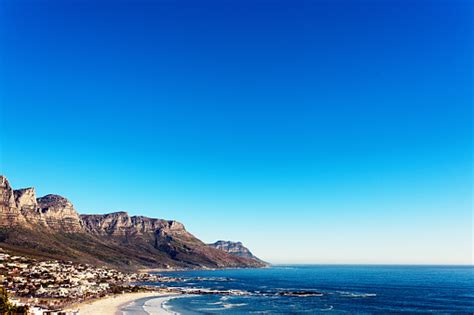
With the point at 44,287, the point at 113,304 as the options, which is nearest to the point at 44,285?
the point at 44,287

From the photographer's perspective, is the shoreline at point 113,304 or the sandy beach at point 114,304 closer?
the shoreline at point 113,304

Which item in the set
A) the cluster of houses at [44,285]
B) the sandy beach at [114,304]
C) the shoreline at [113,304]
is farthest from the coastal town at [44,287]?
the sandy beach at [114,304]

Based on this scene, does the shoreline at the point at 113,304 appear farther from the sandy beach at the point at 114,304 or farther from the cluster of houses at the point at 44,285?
the cluster of houses at the point at 44,285

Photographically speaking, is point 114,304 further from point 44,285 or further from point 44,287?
point 44,285

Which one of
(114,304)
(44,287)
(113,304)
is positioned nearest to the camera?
(113,304)

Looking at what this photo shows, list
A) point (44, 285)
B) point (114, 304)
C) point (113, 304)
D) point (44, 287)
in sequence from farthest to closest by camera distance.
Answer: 1. point (44, 285)
2. point (44, 287)
3. point (114, 304)
4. point (113, 304)

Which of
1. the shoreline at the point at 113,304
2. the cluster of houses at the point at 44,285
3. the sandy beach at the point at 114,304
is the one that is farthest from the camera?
the cluster of houses at the point at 44,285

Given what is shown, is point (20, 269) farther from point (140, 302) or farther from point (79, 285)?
point (140, 302)

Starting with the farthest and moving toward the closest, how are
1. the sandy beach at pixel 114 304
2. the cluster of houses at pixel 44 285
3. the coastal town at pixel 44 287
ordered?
the cluster of houses at pixel 44 285, the coastal town at pixel 44 287, the sandy beach at pixel 114 304
